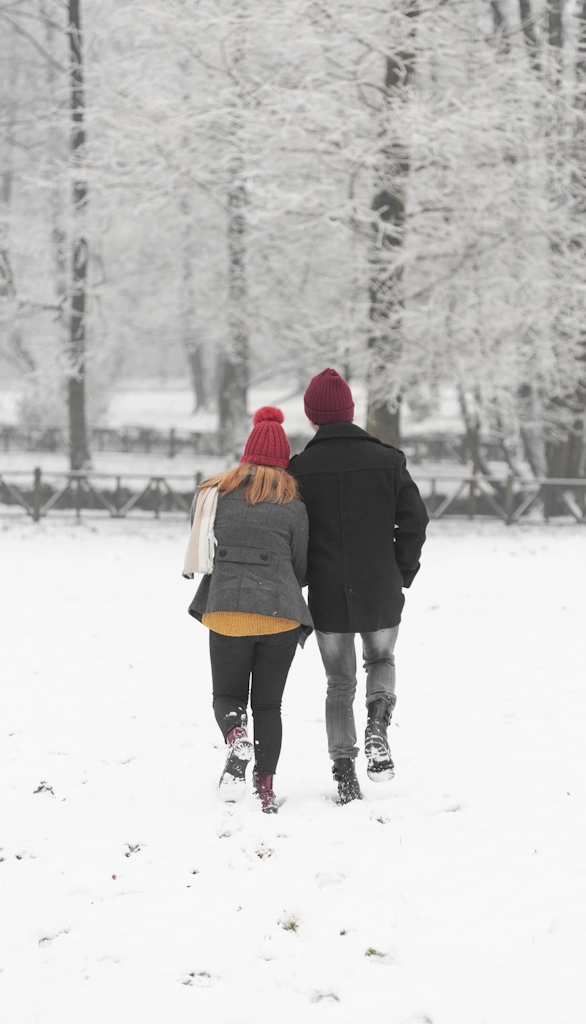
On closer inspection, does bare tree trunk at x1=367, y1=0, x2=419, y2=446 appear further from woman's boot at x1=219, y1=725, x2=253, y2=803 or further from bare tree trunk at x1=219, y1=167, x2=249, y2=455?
woman's boot at x1=219, y1=725, x2=253, y2=803

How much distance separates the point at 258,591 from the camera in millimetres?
3973

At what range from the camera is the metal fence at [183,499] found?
1505 centimetres

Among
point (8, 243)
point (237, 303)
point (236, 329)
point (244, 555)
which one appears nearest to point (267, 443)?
point (244, 555)

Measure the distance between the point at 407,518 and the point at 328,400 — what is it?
0.65 metres

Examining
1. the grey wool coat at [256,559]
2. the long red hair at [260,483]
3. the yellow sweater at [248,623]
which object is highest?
the long red hair at [260,483]

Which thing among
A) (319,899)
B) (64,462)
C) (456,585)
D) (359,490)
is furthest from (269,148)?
(64,462)

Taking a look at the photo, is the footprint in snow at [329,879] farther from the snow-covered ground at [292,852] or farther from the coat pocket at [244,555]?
the coat pocket at [244,555]

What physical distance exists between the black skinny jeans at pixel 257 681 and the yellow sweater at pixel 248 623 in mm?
49

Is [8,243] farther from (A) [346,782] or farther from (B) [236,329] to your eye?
(A) [346,782]

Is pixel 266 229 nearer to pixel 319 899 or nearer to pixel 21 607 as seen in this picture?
pixel 21 607

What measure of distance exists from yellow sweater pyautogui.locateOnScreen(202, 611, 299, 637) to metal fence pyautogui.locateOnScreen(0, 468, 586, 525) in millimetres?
11004

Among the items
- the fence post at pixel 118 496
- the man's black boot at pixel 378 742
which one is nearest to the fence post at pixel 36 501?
the fence post at pixel 118 496

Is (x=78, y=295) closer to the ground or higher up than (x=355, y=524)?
higher up

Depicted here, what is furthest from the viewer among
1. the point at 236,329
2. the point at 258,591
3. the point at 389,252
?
the point at 236,329
